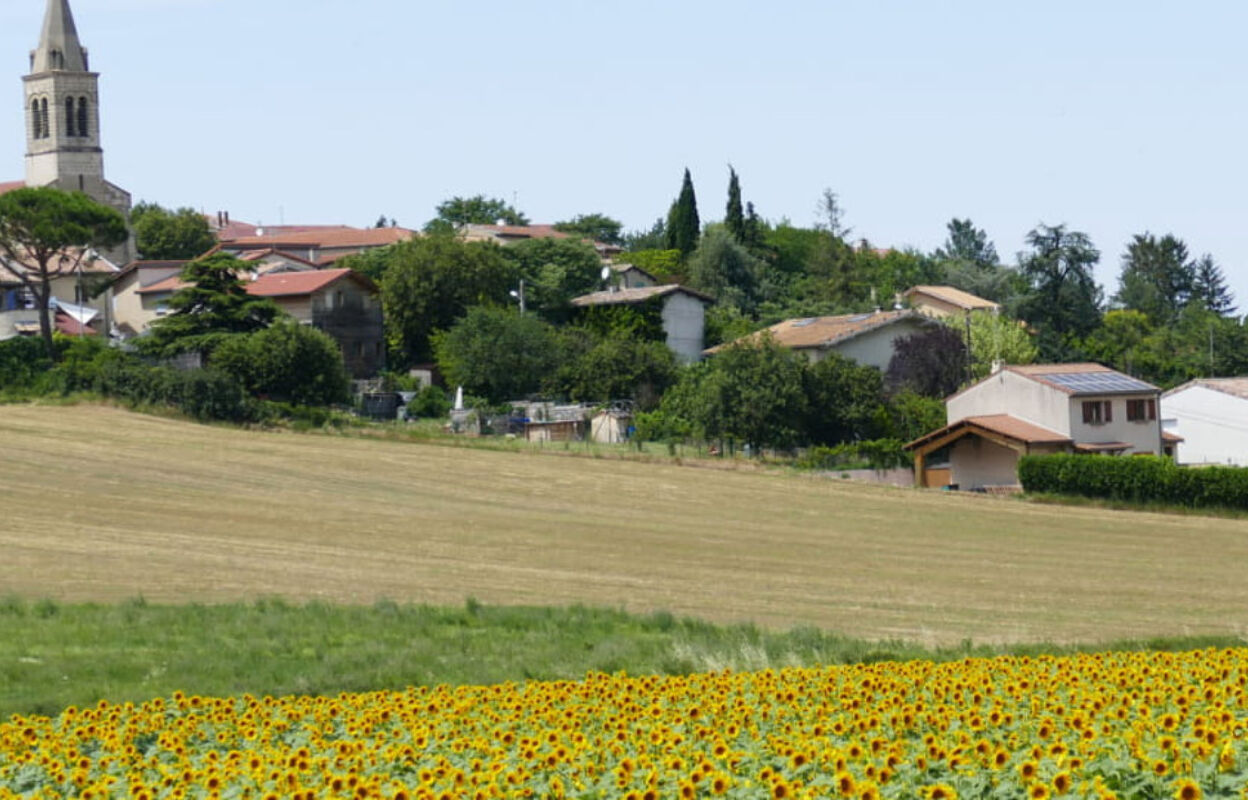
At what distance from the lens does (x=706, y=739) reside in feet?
47.1

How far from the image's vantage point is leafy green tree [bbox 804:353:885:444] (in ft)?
273

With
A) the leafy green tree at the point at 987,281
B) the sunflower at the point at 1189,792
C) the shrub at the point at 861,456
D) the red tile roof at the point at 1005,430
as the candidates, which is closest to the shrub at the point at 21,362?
the shrub at the point at 861,456

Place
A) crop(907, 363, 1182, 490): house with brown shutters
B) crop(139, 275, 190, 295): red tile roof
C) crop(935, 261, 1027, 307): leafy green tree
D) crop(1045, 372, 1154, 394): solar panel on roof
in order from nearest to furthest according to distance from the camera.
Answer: crop(907, 363, 1182, 490): house with brown shutters
crop(1045, 372, 1154, 394): solar panel on roof
crop(139, 275, 190, 295): red tile roof
crop(935, 261, 1027, 307): leafy green tree

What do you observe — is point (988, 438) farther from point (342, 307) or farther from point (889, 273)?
point (889, 273)

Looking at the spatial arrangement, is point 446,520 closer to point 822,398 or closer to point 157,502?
point 157,502

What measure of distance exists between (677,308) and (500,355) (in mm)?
17213

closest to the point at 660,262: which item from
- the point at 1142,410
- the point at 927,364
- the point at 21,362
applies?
the point at 927,364

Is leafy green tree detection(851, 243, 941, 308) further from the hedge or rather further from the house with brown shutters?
the hedge

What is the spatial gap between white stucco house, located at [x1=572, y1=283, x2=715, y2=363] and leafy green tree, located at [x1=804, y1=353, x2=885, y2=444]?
25.6m

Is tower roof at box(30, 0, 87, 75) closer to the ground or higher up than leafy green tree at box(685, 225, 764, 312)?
higher up

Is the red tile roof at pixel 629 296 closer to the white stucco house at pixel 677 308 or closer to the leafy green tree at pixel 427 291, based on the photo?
the white stucco house at pixel 677 308

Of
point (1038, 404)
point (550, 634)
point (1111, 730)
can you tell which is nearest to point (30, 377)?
point (1038, 404)

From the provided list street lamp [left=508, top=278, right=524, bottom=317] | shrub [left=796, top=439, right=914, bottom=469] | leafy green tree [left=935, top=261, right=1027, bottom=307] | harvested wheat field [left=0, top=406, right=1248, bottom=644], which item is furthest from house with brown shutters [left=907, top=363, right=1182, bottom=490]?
leafy green tree [left=935, top=261, right=1027, bottom=307]

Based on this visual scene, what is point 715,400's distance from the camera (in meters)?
80.7
